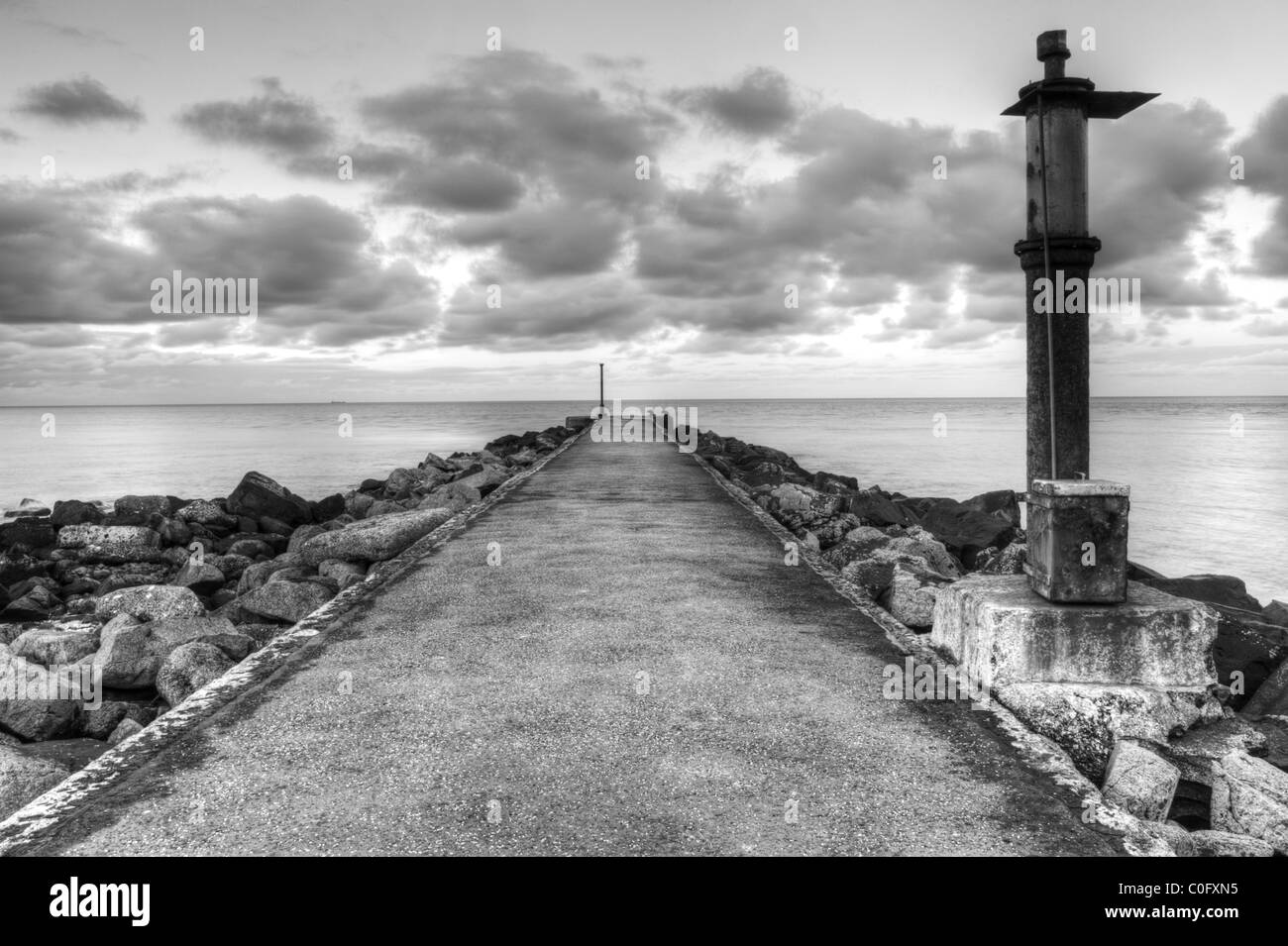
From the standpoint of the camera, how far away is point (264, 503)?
13148 millimetres

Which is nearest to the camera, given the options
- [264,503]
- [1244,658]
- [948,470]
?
A: [1244,658]

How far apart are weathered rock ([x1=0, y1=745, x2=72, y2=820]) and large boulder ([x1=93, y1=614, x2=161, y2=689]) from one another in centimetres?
147

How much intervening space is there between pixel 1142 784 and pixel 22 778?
4.06 meters

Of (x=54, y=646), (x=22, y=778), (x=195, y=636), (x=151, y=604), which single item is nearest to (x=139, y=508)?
→ (x=151, y=604)

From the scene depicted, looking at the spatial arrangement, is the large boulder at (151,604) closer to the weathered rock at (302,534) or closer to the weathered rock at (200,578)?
the weathered rock at (200,578)

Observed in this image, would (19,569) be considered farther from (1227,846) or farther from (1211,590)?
(1211,590)

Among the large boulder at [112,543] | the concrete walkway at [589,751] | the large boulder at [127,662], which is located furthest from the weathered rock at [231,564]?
the concrete walkway at [589,751]

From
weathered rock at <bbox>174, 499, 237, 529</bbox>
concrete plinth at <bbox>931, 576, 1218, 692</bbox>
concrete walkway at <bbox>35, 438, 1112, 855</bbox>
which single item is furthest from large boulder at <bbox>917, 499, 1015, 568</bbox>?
weathered rock at <bbox>174, 499, 237, 529</bbox>

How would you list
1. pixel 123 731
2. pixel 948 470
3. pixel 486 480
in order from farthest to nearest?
pixel 948 470 < pixel 486 480 < pixel 123 731

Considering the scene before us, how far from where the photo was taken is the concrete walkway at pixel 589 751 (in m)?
2.62

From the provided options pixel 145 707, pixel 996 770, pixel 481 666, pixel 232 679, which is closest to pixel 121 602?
pixel 145 707

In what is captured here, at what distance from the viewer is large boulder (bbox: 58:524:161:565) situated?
11.1 m

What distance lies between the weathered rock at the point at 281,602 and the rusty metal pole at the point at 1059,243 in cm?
476
